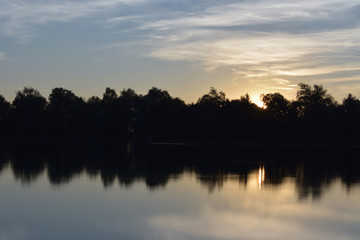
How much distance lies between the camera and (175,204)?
20578 millimetres

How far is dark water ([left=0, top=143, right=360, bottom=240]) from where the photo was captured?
15.6 metres

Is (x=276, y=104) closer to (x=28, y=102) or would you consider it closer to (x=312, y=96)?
(x=312, y=96)

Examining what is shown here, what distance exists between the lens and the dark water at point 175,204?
15.6m

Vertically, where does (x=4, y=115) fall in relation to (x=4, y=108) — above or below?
below

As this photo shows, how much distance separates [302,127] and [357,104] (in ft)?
36.8

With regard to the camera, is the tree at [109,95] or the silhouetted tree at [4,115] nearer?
the silhouetted tree at [4,115]

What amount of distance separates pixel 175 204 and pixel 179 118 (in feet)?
286

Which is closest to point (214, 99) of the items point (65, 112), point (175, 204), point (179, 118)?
point (179, 118)

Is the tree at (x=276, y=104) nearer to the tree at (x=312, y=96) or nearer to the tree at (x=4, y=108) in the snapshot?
the tree at (x=312, y=96)

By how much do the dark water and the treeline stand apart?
2455 inches

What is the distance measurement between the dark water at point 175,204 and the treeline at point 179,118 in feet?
205

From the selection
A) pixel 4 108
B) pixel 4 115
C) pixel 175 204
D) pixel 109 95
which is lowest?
pixel 175 204

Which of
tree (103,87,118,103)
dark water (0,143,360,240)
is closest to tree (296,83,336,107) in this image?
tree (103,87,118,103)

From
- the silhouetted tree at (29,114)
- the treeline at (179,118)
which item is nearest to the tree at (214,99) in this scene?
the treeline at (179,118)
